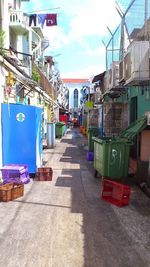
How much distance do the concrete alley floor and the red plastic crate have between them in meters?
0.17

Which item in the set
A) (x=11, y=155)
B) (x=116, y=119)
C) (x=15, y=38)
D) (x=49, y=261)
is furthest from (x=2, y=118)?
(x=15, y=38)

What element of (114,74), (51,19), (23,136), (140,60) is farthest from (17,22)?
(140,60)

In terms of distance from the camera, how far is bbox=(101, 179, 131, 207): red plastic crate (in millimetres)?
7766

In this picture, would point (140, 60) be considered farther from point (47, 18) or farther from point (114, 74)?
point (47, 18)

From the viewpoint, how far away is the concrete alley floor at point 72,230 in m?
4.88

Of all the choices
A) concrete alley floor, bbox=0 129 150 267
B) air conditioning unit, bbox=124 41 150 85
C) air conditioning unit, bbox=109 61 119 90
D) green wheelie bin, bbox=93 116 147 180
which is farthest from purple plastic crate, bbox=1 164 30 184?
air conditioning unit, bbox=109 61 119 90

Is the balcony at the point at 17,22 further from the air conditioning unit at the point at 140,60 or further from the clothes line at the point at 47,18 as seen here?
the air conditioning unit at the point at 140,60

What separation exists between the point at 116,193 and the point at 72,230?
7.62 ft

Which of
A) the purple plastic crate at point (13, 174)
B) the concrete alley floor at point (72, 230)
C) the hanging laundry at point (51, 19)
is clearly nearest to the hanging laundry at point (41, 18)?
the hanging laundry at point (51, 19)

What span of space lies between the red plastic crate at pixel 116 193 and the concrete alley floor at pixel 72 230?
17cm

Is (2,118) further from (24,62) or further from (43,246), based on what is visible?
(24,62)

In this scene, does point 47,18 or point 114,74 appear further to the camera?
point 47,18

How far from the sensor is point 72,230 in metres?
6.03

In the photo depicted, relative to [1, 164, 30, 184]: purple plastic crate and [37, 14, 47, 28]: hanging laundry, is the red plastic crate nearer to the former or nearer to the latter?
[1, 164, 30, 184]: purple plastic crate
